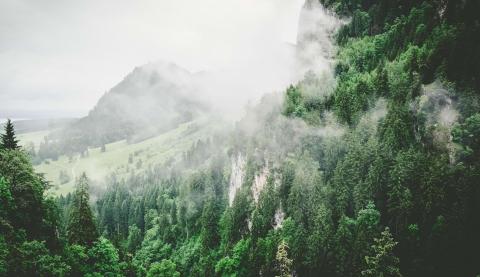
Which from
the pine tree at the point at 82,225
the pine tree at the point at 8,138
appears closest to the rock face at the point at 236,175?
the pine tree at the point at 82,225

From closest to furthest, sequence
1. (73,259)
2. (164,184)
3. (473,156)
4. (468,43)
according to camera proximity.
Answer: (73,259) → (473,156) → (468,43) → (164,184)

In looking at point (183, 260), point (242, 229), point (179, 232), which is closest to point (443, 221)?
point (242, 229)

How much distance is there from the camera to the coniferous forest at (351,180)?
50.1 m

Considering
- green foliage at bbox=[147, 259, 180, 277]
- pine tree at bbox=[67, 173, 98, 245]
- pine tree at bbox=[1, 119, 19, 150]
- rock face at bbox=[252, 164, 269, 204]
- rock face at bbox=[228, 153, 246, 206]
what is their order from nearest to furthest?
1. pine tree at bbox=[1, 119, 19, 150]
2. pine tree at bbox=[67, 173, 98, 245]
3. green foliage at bbox=[147, 259, 180, 277]
4. rock face at bbox=[252, 164, 269, 204]
5. rock face at bbox=[228, 153, 246, 206]

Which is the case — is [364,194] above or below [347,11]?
below

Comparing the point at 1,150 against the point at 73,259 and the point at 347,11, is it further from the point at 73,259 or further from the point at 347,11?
the point at 347,11

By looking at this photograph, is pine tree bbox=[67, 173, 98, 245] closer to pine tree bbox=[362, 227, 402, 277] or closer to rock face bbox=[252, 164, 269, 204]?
pine tree bbox=[362, 227, 402, 277]

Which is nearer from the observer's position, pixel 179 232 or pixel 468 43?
pixel 468 43

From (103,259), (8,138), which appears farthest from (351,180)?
(8,138)

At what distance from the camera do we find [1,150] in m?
48.2

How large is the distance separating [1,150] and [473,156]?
2299 inches

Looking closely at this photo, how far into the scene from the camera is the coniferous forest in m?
50.1

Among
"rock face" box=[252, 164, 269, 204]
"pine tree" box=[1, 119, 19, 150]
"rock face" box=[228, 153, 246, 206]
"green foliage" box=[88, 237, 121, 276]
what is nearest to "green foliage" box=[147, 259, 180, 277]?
"rock face" box=[252, 164, 269, 204]

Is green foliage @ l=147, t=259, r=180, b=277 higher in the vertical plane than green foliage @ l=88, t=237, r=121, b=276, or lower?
lower
